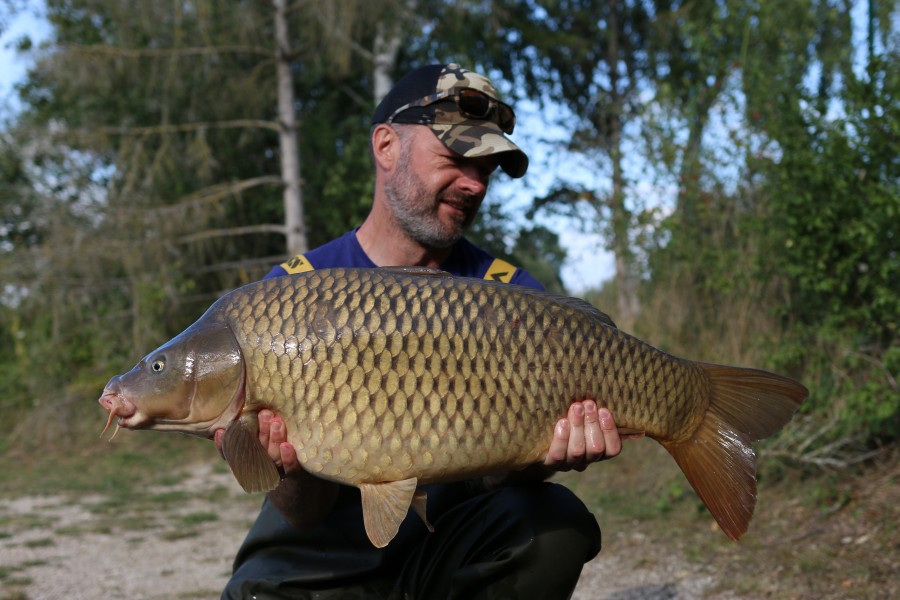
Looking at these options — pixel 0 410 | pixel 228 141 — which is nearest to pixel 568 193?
pixel 228 141

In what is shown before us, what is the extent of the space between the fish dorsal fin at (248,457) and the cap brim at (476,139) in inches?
33.0

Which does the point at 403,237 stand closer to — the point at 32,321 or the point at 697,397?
the point at 697,397

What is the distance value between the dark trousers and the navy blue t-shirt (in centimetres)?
53

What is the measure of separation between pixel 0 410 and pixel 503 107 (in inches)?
289

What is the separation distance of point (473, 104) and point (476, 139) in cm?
12

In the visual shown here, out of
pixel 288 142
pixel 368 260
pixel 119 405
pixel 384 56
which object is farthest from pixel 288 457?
pixel 384 56

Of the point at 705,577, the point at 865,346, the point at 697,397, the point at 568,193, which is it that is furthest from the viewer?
the point at 568,193

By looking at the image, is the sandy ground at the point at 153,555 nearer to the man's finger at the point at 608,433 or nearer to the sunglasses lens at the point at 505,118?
the man's finger at the point at 608,433

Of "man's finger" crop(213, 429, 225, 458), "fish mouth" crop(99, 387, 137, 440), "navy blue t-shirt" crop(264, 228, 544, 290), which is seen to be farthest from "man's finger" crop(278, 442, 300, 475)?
"navy blue t-shirt" crop(264, 228, 544, 290)

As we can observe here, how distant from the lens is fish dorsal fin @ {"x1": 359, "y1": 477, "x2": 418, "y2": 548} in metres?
1.36

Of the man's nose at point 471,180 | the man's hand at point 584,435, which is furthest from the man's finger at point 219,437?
the man's nose at point 471,180

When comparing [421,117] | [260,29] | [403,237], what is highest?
[260,29]

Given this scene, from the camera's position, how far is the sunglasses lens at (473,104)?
6.53 ft

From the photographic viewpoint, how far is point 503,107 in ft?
6.86
